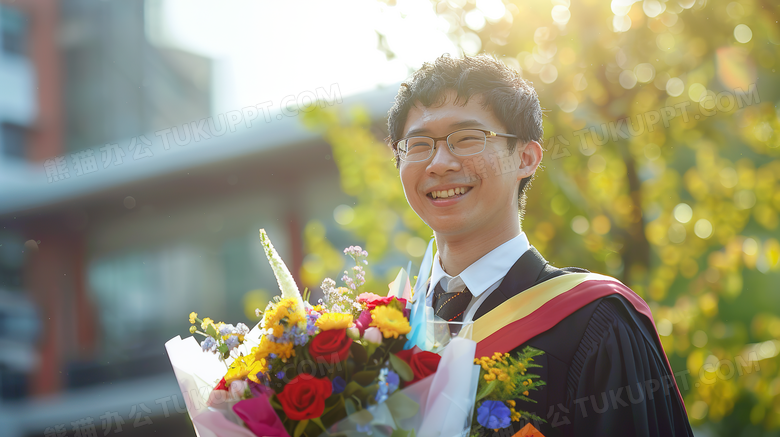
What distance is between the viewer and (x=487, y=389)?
1.20 metres

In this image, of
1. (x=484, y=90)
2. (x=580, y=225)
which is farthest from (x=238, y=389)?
(x=580, y=225)

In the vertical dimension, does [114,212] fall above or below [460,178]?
above

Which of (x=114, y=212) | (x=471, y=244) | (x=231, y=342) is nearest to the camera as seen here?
(x=231, y=342)

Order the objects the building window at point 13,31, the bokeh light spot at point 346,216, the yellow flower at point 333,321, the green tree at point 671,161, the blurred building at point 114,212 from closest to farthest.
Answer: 1. the yellow flower at point 333,321
2. the green tree at point 671,161
3. the bokeh light spot at point 346,216
4. the blurred building at point 114,212
5. the building window at point 13,31

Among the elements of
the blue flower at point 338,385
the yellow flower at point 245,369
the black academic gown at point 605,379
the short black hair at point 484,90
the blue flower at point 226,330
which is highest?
the short black hair at point 484,90

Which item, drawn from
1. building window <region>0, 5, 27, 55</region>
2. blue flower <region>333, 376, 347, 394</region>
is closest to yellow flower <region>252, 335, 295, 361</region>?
blue flower <region>333, 376, 347, 394</region>

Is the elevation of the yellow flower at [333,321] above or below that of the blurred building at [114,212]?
below

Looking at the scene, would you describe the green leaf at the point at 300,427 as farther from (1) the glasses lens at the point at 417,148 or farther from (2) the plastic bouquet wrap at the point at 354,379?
(1) the glasses lens at the point at 417,148

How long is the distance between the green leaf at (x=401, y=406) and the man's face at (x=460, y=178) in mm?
752

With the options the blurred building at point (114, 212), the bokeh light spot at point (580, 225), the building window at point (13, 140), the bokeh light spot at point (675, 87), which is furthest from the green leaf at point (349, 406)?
the building window at point (13, 140)

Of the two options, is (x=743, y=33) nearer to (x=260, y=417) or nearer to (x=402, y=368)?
(x=402, y=368)

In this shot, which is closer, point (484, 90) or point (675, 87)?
point (484, 90)

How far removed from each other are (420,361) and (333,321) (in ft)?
0.67

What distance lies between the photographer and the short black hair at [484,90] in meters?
1.83
